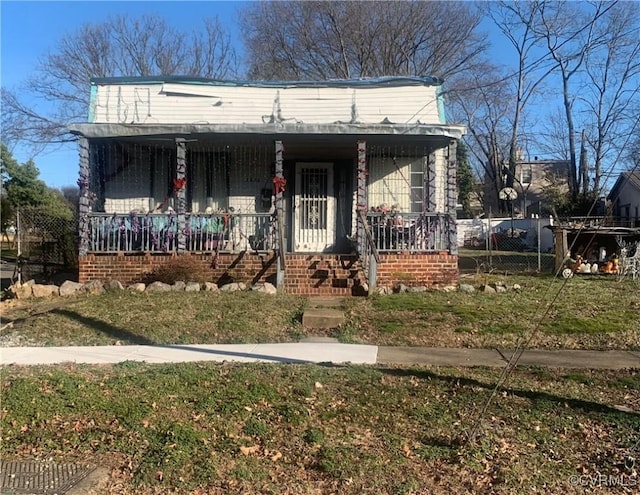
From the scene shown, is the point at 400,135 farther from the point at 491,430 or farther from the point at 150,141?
the point at 491,430

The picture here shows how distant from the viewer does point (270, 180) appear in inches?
541

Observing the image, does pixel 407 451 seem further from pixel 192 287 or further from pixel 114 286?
pixel 114 286

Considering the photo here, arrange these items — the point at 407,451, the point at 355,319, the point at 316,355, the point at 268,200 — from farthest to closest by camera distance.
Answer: the point at 268,200
the point at 355,319
the point at 316,355
the point at 407,451

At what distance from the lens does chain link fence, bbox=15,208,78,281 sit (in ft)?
42.8

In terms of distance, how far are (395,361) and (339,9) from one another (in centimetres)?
2746

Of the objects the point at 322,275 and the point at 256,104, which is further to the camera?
the point at 256,104

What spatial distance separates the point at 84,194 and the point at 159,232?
1765 mm

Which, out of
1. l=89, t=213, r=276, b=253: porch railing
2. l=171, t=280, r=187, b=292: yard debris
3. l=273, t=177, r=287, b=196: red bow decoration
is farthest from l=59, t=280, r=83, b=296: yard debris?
l=273, t=177, r=287, b=196: red bow decoration

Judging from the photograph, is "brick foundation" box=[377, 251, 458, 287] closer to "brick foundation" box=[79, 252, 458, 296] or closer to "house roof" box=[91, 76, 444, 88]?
"brick foundation" box=[79, 252, 458, 296]

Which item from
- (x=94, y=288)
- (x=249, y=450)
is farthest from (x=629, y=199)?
(x=249, y=450)

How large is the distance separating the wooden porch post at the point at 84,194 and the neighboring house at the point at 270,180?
0.03 metres

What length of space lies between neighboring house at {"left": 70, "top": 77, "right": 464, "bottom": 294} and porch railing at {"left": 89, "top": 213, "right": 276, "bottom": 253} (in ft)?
0.09

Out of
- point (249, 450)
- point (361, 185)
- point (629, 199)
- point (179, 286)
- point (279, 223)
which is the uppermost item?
point (629, 199)

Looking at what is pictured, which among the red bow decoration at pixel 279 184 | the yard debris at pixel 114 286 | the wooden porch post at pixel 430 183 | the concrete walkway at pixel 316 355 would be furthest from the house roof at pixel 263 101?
the concrete walkway at pixel 316 355
